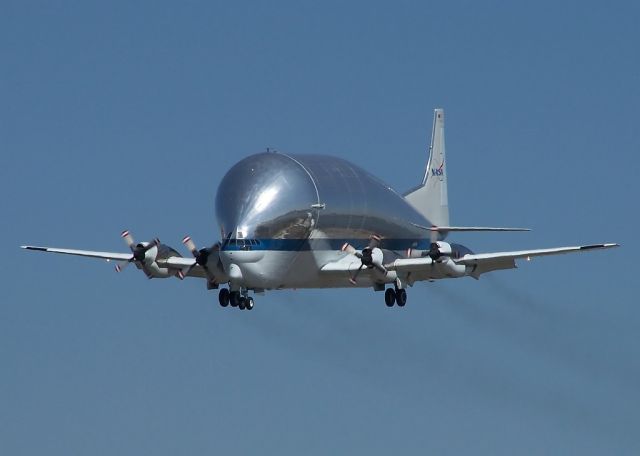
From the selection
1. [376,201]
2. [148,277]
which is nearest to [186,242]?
[148,277]

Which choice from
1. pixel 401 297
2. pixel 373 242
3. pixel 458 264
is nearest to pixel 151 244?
pixel 373 242

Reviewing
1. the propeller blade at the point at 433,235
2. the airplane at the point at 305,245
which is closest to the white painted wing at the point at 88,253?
Answer: the airplane at the point at 305,245

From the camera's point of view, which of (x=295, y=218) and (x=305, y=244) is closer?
(x=295, y=218)

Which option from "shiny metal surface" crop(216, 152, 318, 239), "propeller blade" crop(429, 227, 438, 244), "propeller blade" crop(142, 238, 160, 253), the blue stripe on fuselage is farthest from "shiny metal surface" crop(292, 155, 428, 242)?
"propeller blade" crop(142, 238, 160, 253)

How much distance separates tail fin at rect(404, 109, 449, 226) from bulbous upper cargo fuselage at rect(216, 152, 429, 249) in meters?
7.85

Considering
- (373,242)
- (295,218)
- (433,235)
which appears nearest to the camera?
(295,218)

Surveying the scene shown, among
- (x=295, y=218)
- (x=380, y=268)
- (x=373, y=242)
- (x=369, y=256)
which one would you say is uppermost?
(x=295, y=218)

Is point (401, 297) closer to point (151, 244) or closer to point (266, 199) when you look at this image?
point (266, 199)

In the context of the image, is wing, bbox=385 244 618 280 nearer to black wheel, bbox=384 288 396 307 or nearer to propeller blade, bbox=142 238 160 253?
black wheel, bbox=384 288 396 307

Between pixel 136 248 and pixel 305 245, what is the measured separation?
8883 millimetres

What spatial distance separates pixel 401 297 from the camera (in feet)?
316

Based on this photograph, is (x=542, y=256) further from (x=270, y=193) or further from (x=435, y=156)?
(x=435, y=156)

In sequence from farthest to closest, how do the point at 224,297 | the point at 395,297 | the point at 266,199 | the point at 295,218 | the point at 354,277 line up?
the point at 395,297
the point at 354,277
the point at 295,218
the point at 224,297
the point at 266,199

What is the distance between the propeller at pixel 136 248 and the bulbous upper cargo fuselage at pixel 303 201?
4.95 meters
